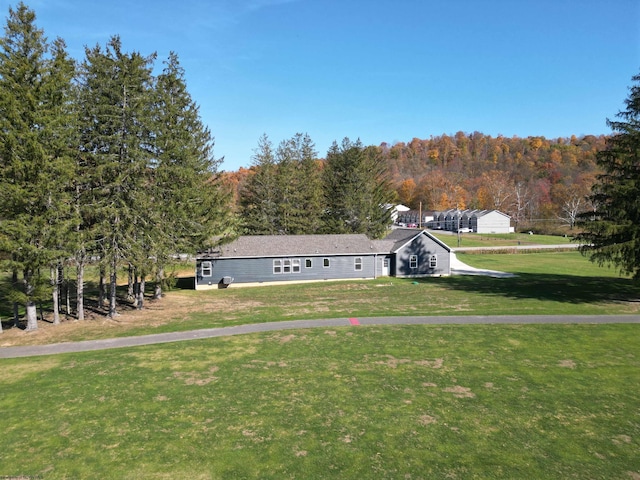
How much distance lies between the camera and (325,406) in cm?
1359

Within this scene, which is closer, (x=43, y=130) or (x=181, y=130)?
(x=43, y=130)

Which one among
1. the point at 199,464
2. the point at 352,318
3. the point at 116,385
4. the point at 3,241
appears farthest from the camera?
the point at 352,318

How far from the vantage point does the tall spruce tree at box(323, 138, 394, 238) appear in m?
56.7

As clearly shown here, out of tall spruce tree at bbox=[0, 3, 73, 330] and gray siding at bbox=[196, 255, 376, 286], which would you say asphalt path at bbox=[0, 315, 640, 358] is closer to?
tall spruce tree at bbox=[0, 3, 73, 330]

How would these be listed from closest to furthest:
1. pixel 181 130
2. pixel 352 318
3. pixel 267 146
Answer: pixel 352 318 < pixel 181 130 < pixel 267 146

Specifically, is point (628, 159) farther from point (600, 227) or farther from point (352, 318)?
point (352, 318)

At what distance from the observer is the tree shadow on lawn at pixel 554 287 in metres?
31.0

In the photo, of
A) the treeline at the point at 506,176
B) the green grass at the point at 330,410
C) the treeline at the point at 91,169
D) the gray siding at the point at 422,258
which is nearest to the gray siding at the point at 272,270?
the gray siding at the point at 422,258

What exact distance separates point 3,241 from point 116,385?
1027 cm

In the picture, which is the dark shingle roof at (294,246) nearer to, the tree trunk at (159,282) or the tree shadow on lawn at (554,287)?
the tree trunk at (159,282)

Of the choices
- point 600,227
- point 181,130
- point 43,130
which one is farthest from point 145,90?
point 600,227

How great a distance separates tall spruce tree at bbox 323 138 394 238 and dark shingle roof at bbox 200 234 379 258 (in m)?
12.2

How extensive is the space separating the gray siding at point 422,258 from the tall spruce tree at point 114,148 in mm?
26808

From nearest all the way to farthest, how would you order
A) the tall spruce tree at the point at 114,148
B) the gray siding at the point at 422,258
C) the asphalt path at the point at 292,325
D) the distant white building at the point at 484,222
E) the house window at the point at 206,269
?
the asphalt path at the point at 292,325 < the tall spruce tree at the point at 114,148 < the house window at the point at 206,269 < the gray siding at the point at 422,258 < the distant white building at the point at 484,222
